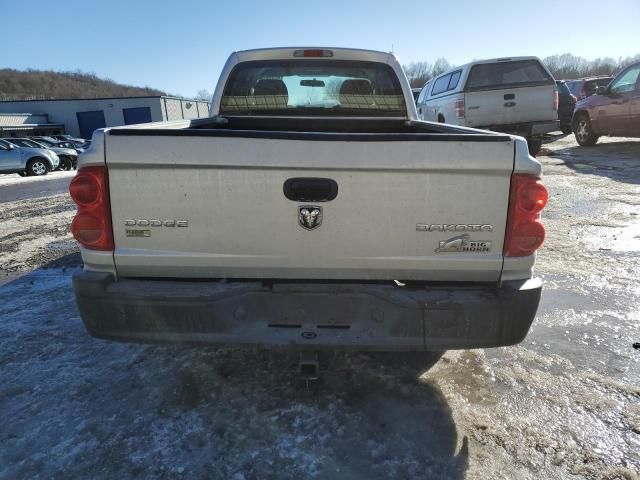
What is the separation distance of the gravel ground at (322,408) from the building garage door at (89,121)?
5835 cm

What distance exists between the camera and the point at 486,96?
10641 mm

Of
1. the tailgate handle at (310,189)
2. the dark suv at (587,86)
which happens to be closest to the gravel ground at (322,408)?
the tailgate handle at (310,189)

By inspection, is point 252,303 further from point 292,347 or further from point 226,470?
point 226,470

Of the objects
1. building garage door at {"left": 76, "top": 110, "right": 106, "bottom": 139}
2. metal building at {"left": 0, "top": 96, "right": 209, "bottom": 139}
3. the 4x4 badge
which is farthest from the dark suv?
building garage door at {"left": 76, "top": 110, "right": 106, "bottom": 139}

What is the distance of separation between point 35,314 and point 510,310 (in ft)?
12.4

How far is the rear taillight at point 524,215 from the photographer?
6.97ft

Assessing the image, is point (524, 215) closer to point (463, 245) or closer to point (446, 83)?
point (463, 245)

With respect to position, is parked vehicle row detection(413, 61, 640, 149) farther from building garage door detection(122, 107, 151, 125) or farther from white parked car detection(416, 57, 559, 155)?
building garage door detection(122, 107, 151, 125)

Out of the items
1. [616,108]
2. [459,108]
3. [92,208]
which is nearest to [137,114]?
[459,108]

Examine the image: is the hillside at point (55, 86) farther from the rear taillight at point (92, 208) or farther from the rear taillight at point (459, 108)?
the rear taillight at point (92, 208)

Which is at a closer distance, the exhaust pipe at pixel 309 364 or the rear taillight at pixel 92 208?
the rear taillight at pixel 92 208

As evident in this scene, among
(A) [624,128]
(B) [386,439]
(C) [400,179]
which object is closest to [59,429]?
(B) [386,439]

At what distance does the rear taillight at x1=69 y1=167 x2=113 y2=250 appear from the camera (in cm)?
214

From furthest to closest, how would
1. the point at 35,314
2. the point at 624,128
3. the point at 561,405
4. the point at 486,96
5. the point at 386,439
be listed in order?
1. the point at 624,128
2. the point at 486,96
3. the point at 35,314
4. the point at 561,405
5. the point at 386,439
